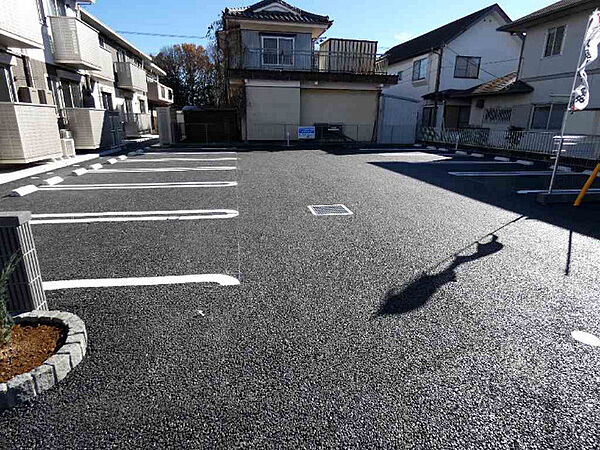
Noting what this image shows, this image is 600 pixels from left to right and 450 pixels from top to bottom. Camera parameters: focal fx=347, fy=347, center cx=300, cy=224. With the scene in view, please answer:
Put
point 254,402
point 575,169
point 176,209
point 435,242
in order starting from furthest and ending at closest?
1. point 575,169
2. point 176,209
3. point 435,242
4. point 254,402

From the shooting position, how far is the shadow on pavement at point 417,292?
108 inches

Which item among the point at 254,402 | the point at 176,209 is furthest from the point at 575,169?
the point at 254,402

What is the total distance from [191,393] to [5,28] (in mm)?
9887

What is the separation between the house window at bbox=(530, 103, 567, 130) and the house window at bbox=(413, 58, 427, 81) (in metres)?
9.27

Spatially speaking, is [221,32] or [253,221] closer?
[253,221]

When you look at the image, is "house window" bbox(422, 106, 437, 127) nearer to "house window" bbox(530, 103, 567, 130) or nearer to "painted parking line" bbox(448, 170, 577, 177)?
"house window" bbox(530, 103, 567, 130)

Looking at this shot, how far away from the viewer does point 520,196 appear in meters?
6.90

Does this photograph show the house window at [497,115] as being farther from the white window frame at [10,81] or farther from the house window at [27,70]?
the white window frame at [10,81]

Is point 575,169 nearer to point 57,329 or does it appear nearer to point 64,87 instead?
point 57,329

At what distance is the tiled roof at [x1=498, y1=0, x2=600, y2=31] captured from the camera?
11.8 metres

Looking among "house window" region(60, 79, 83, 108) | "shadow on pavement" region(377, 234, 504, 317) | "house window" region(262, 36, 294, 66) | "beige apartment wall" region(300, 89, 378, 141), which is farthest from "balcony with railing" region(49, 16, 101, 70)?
"shadow on pavement" region(377, 234, 504, 317)

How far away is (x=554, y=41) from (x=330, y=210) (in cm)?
1436

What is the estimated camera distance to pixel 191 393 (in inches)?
74.0

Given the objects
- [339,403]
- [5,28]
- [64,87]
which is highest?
[5,28]
